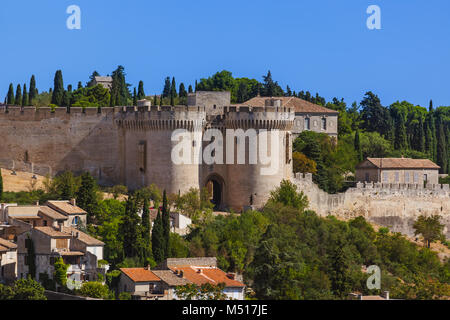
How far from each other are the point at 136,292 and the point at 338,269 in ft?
34.7

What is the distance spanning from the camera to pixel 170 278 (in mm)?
53781

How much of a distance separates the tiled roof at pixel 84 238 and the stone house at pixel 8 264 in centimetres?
249

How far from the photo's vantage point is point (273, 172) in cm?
6775

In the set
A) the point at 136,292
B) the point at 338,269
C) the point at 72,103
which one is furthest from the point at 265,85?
the point at 136,292

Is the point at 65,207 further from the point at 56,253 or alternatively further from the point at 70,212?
the point at 56,253

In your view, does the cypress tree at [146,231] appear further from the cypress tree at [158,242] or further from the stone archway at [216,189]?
the stone archway at [216,189]

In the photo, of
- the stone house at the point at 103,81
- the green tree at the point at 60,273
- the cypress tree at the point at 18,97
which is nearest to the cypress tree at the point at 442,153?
the stone house at the point at 103,81

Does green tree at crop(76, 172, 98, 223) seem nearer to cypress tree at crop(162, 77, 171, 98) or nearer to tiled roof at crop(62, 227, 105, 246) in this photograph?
tiled roof at crop(62, 227, 105, 246)

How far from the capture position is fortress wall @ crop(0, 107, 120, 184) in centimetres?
6894

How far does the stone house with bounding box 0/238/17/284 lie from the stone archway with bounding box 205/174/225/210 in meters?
15.4

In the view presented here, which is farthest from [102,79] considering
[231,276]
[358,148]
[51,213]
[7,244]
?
[231,276]

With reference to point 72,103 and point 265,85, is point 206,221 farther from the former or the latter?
point 265,85

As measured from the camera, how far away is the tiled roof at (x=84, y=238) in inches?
2228
